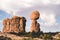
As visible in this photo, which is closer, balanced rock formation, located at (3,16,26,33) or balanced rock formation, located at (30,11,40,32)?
balanced rock formation, located at (30,11,40,32)

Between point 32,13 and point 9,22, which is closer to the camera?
point 32,13

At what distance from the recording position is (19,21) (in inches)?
5792

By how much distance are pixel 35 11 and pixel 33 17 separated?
4.64 m

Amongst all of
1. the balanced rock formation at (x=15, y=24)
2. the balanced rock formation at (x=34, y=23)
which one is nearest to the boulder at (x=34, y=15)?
the balanced rock formation at (x=34, y=23)

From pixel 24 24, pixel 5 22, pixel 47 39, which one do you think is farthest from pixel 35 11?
pixel 47 39

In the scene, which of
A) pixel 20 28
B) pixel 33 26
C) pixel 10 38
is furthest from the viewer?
pixel 20 28

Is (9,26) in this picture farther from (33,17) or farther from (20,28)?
(33,17)

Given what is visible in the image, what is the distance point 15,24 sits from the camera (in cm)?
14762

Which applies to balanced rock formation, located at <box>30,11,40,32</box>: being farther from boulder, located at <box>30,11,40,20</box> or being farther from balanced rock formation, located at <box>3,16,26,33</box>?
balanced rock formation, located at <box>3,16,26,33</box>

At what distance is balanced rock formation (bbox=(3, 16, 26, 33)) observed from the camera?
5711 inches

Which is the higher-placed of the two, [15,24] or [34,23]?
[15,24]

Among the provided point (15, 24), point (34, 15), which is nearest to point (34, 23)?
point (34, 15)

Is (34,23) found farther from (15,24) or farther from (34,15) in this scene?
(15,24)

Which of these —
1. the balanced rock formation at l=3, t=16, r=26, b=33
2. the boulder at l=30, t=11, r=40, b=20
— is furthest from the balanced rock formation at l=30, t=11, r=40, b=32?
the balanced rock formation at l=3, t=16, r=26, b=33
